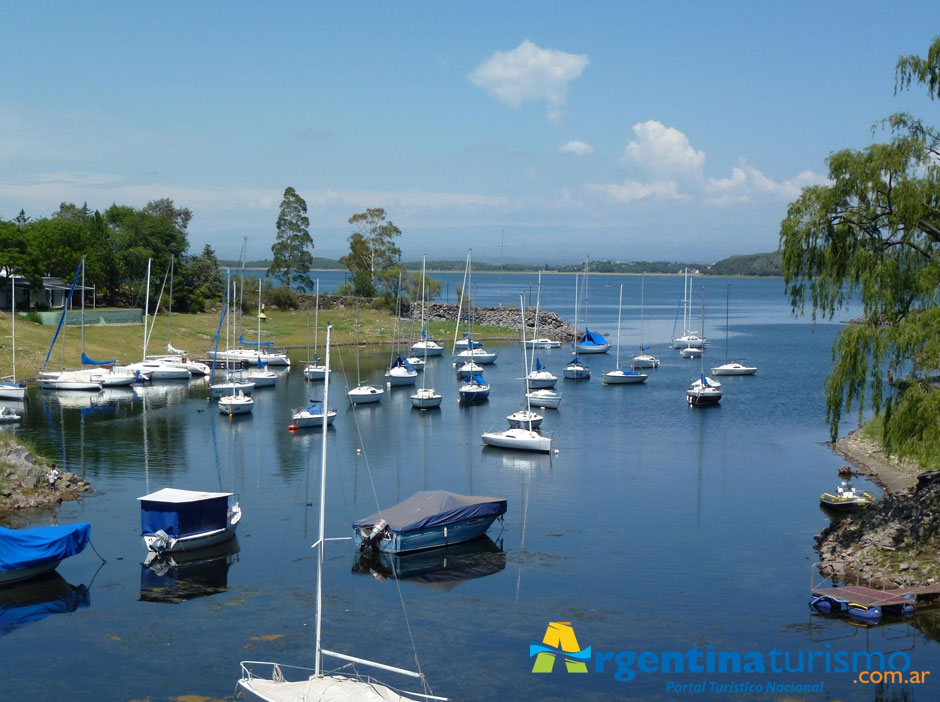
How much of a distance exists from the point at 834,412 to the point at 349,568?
20.0 meters

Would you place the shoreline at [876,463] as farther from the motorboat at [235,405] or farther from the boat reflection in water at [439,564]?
the motorboat at [235,405]

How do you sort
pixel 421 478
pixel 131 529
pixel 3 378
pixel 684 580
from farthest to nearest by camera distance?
1. pixel 3 378
2. pixel 421 478
3. pixel 131 529
4. pixel 684 580

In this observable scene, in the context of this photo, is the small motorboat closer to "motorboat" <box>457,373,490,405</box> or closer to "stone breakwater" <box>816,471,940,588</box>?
"stone breakwater" <box>816,471,940,588</box>

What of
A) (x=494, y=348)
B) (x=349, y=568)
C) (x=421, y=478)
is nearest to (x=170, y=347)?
(x=494, y=348)

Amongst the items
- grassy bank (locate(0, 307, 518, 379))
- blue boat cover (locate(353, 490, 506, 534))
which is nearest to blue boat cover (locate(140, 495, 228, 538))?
blue boat cover (locate(353, 490, 506, 534))

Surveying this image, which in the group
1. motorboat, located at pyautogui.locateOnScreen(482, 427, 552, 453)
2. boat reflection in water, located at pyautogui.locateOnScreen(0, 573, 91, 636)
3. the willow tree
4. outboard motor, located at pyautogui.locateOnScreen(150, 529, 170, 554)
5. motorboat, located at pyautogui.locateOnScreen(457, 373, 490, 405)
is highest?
the willow tree

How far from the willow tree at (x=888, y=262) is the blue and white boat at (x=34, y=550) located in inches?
1134

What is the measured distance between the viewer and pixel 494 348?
416ft

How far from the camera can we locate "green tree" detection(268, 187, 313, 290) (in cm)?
15025

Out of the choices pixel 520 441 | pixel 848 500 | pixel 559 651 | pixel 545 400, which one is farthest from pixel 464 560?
pixel 545 400

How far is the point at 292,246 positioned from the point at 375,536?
386 feet

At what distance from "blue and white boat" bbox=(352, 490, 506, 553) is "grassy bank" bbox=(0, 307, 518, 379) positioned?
54.7 meters

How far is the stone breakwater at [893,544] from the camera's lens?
3406 cm

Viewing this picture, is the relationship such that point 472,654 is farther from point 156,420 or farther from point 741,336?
point 741,336
